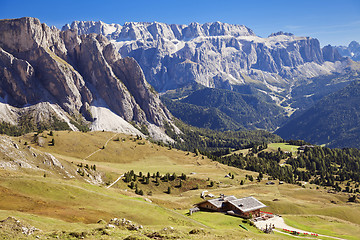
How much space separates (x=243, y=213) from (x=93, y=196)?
1729 inches

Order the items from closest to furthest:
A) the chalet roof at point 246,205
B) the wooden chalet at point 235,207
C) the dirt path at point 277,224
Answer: the dirt path at point 277,224 → the wooden chalet at point 235,207 → the chalet roof at point 246,205

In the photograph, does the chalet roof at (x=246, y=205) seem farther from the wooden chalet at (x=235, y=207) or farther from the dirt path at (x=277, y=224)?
the dirt path at (x=277, y=224)

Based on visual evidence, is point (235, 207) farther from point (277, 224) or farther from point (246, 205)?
point (277, 224)

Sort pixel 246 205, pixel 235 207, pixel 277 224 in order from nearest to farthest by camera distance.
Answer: pixel 277 224
pixel 235 207
pixel 246 205

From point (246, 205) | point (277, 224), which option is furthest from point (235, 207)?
point (277, 224)

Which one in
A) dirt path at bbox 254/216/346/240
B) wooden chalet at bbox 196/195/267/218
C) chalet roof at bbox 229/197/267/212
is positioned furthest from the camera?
chalet roof at bbox 229/197/267/212

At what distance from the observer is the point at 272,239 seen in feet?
182

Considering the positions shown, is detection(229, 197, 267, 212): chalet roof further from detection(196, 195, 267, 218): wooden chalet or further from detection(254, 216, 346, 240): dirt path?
detection(254, 216, 346, 240): dirt path

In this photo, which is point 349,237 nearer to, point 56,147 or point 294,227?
point 294,227

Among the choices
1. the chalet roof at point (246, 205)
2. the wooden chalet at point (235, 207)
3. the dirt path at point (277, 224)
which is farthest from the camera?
the chalet roof at point (246, 205)

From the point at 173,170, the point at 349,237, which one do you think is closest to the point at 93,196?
the point at 349,237

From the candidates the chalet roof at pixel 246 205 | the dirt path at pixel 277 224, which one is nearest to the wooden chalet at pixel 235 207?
the chalet roof at pixel 246 205

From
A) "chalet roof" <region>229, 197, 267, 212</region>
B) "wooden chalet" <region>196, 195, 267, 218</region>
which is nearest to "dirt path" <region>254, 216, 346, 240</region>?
"wooden chalet" <region>196, 195, 267, 218</region>

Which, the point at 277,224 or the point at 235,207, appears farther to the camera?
the point at 235,207
